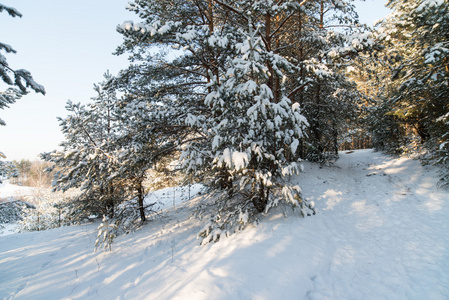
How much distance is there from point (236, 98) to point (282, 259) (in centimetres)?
394

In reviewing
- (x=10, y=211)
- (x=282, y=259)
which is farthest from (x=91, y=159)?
(x=10, y=211)

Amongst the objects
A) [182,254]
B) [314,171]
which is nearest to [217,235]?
[182,254]

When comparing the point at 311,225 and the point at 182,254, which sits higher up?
the point at 311,225

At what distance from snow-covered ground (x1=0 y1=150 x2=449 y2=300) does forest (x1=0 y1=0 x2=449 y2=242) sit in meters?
0.79

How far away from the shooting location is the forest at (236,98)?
518 centimetres

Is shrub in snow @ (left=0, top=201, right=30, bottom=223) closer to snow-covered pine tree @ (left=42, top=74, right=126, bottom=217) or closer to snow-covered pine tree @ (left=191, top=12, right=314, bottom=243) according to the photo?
snow-covered pine tree @ (left=42, top=74, right=126, bottom=217)

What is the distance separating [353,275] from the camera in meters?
3.66

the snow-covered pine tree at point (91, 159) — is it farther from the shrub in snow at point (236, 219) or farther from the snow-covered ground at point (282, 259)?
the shrub in snow at point (236, 219)

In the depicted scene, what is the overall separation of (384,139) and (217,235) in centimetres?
1441

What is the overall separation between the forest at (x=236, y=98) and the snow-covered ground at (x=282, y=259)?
0.79 meters

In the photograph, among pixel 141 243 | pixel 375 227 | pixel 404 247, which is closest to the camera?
pixel 404 247

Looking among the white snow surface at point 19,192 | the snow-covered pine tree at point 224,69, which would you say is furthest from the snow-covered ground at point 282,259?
the white snow surface at point 19,192

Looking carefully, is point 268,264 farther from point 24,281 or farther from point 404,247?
point 24,281

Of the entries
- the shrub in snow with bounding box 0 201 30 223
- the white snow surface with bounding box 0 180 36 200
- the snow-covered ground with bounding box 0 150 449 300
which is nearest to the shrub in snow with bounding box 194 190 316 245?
the snow-covered ground with bounding box 0 150 449 300
